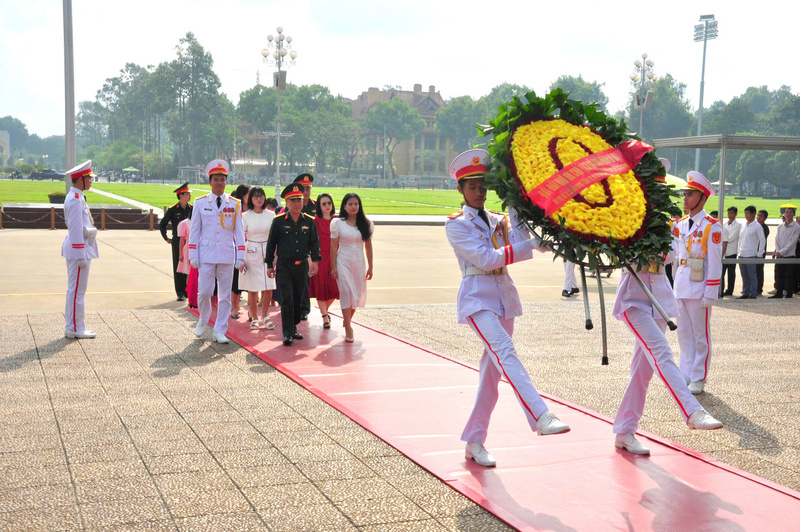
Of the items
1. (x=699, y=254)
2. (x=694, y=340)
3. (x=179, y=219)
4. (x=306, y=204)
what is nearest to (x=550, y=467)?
(x=694, y=340)

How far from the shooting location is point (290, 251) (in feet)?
29.5

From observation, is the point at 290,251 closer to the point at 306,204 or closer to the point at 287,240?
the point at 287,240

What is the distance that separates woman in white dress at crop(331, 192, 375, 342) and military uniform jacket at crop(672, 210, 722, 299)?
3.51 m

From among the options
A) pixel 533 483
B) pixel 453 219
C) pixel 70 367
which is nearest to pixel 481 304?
pixel 453 219

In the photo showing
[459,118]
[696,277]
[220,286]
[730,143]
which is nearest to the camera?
[696,277]

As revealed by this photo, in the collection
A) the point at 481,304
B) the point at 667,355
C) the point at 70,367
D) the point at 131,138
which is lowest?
the point at 70,367

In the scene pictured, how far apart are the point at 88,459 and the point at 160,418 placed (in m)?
0.98

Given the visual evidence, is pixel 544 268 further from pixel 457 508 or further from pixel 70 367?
pixel 457 508

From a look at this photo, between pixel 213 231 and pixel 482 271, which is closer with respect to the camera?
pixel 482 271

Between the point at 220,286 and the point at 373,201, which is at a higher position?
the point at 373,201

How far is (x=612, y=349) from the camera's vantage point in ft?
29.4

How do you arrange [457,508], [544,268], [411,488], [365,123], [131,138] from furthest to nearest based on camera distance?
[131,138] → [365,123] → [544,268] → [411,488] → [457,508]

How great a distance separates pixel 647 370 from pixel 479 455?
127 cm

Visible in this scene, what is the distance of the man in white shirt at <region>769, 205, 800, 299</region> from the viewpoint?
14938 mm
